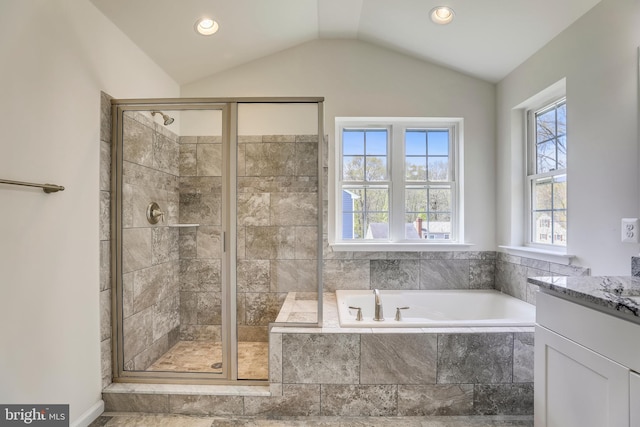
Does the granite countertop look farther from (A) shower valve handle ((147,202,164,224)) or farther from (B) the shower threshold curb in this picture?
(A) shower valve handle ((147,202,164,224))

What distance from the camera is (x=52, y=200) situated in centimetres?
156

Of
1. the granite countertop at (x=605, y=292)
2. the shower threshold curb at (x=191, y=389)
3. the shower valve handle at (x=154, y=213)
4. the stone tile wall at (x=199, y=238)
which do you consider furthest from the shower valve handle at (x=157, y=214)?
the granite countertop at (x=605, y=292)

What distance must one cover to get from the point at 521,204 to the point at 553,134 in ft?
1.94

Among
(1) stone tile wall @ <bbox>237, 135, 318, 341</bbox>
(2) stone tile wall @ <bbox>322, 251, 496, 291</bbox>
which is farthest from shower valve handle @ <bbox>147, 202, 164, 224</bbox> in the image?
(2) stone tile wall @ <bbox>322, 251, 496, 291</bbox>

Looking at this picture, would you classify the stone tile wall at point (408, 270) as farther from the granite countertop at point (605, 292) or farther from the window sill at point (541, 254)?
the granite countertop at point (605, 292)

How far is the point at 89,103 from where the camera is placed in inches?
71.3

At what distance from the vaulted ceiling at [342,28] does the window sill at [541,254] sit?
1.48m

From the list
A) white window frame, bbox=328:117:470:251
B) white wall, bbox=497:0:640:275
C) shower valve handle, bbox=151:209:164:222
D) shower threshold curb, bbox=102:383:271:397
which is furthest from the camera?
white window frame, bbox=328:117:470:251

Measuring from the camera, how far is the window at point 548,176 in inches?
88.4

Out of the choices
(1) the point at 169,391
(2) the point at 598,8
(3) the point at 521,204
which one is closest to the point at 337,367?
(1) the point at 169,391

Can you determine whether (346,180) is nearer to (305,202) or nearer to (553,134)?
(305,202)

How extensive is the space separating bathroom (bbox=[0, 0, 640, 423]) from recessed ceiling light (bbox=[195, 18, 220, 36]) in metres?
0.48

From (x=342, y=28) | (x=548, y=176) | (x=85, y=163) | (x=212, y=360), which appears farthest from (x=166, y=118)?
(x=548, y=176)

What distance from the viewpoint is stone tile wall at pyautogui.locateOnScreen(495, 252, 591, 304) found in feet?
6.95
